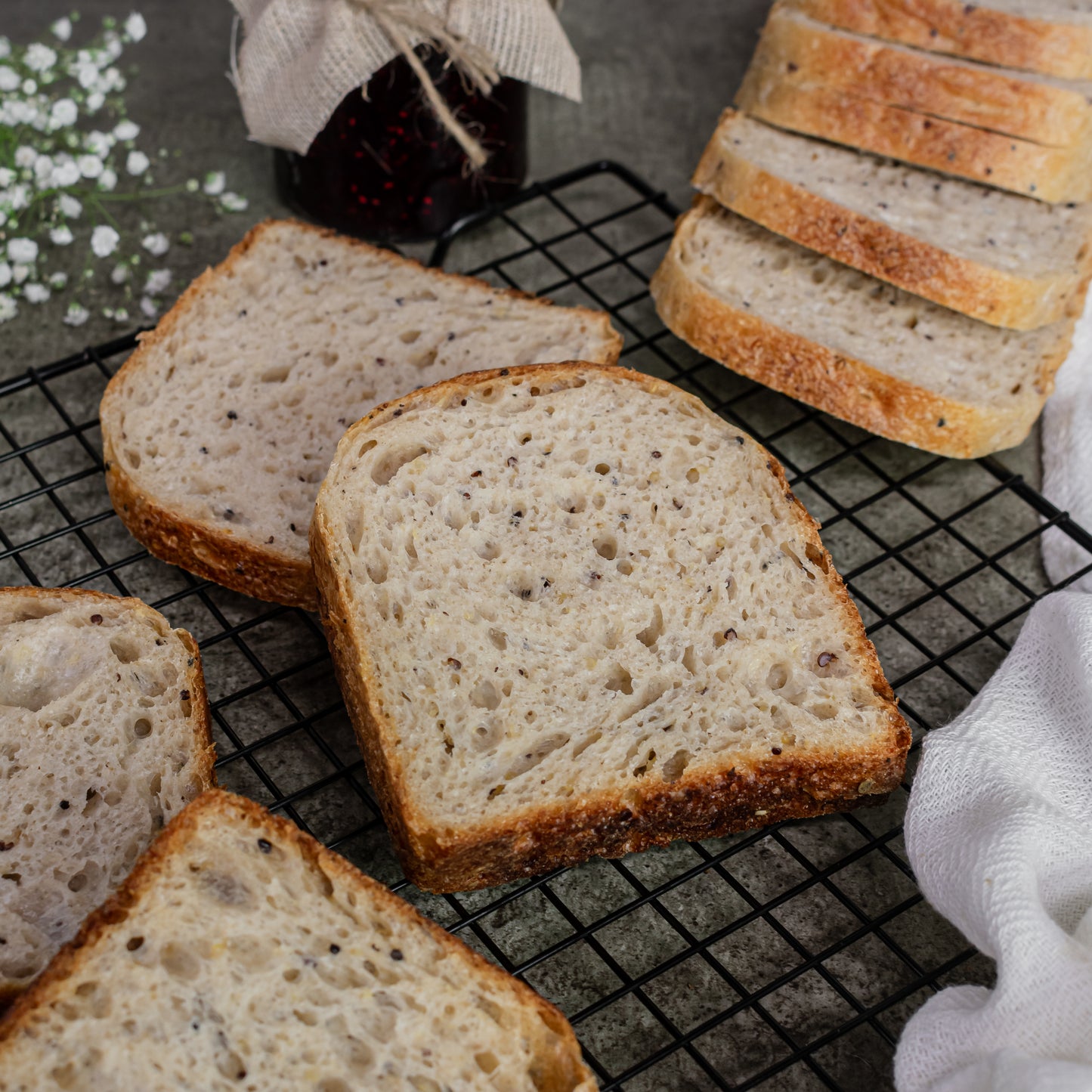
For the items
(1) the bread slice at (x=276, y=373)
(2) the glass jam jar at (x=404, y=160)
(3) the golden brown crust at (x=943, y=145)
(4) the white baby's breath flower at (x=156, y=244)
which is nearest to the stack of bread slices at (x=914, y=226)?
(3) the golden brown crust at (x=943, y=145)

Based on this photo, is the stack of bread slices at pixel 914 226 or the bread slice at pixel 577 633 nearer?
the bread slice at pixel 577 633

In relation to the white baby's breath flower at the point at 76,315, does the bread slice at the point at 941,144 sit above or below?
above

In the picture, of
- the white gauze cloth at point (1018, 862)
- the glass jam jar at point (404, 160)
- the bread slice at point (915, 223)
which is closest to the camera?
the white gauze cloth at point (1018, 862)

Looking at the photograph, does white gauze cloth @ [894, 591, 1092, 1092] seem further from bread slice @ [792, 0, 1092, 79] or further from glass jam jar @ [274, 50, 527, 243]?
glass jam jar @ [274, 50, 527, 243]

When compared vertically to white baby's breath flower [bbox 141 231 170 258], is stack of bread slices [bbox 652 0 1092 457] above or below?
above

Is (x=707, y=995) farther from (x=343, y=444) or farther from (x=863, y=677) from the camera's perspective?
(x=343, y=444)

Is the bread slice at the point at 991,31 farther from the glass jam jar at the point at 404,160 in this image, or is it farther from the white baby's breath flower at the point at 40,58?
the white baby's breath flower at the point at 40,58

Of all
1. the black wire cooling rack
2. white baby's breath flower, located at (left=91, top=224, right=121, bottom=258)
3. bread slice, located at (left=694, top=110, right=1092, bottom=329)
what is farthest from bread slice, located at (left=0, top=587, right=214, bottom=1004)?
bread slice, located at (left=694, top=110, right=1092, bottom=329)
